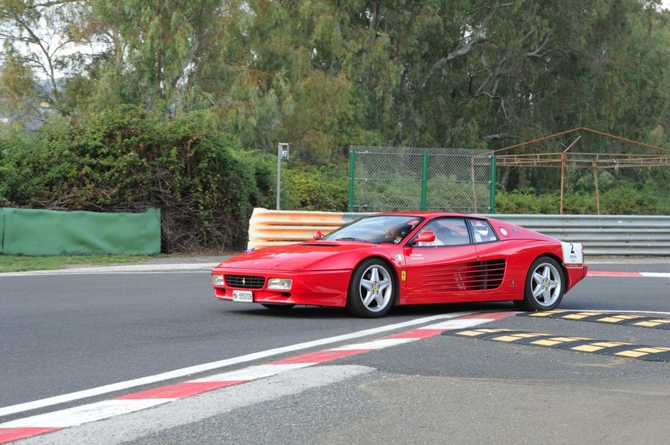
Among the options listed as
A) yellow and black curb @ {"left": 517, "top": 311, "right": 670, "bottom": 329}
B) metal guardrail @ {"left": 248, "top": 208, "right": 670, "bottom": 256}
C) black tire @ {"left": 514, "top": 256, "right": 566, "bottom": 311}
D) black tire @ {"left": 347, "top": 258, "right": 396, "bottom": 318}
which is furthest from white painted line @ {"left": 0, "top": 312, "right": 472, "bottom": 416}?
metal guardrail @ {"left": 248, "top": 208, "right": 670, "bottom": 256}

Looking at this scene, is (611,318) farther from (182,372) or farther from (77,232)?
(77,232)

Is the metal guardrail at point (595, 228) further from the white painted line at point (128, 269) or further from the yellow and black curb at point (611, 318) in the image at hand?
the yellow and black curb at point (611, 318)

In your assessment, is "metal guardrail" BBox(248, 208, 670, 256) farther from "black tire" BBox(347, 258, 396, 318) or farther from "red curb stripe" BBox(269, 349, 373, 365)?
"red curb stripe" BBox(269, 349, 373, 365)

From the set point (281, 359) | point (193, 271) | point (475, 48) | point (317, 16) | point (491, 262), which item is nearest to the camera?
point (281, 359)

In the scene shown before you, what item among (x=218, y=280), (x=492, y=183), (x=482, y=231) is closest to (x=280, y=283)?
(x=218, y=280)

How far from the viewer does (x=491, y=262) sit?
1145 centimetres

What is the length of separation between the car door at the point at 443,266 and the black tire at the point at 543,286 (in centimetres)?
68

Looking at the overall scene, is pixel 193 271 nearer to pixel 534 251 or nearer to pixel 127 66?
pixel 534 251

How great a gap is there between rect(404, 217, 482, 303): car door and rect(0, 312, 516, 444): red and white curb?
166cm

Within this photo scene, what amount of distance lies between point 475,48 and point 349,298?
130ft

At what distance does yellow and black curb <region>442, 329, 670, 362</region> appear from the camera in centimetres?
834

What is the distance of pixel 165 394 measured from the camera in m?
6.41

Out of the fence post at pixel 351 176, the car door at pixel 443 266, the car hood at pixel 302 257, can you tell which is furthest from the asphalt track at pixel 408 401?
the fence post at pixel 351 176

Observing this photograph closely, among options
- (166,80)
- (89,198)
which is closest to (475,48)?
(166,80)
